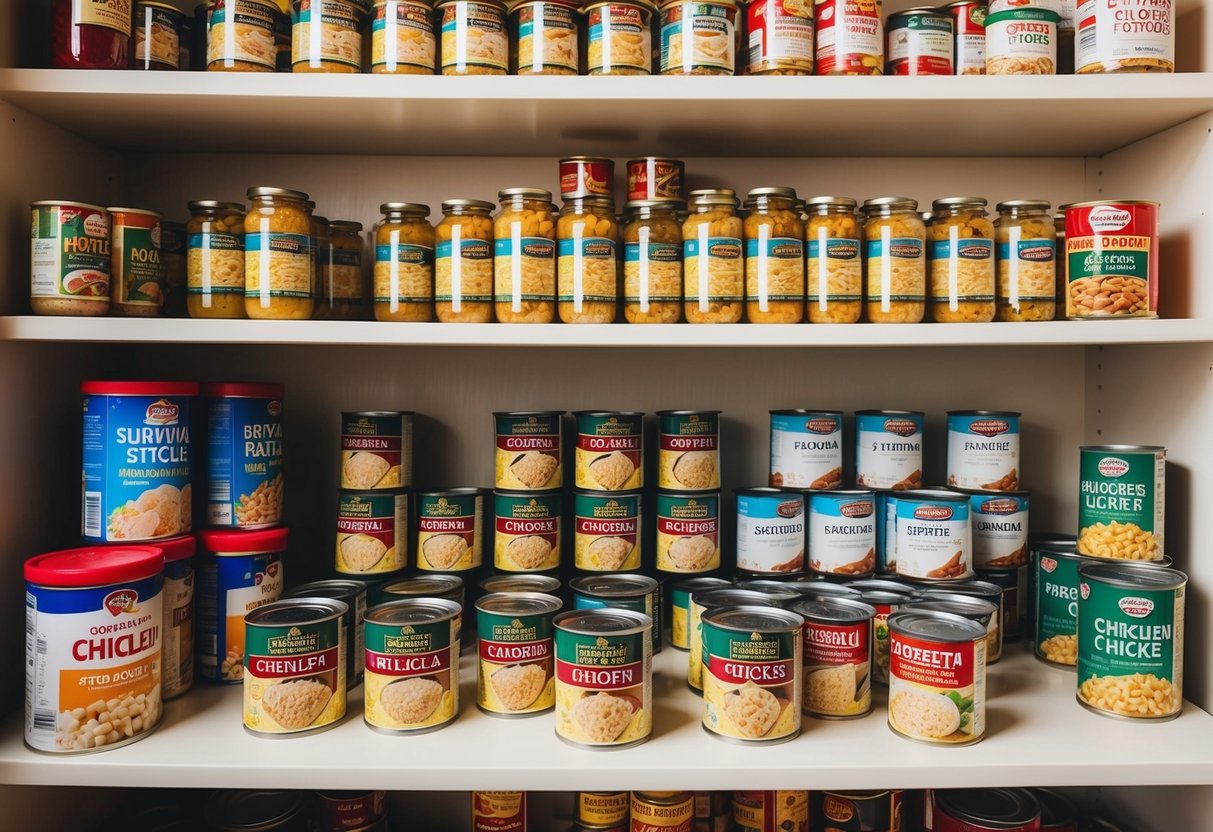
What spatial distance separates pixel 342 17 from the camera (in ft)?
3.91

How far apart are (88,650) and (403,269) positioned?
64 centimetres

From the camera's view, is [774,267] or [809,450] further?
[809,450]

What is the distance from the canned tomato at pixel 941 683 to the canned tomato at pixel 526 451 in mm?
570

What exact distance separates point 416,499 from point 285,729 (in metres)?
0.42

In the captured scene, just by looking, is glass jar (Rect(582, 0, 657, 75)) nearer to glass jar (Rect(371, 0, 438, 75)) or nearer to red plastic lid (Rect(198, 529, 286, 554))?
glass jar (Rect(371, 0, 438, 75))

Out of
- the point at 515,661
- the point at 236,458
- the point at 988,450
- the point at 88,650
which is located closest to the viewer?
A: the point at 88,650

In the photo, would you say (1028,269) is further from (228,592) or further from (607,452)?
(228,592)

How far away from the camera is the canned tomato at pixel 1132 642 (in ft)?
3.65

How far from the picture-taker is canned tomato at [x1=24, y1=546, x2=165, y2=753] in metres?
1.02

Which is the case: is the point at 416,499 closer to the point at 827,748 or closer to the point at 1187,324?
the point at 827,748

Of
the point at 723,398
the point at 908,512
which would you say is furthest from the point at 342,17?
the point at 908,512

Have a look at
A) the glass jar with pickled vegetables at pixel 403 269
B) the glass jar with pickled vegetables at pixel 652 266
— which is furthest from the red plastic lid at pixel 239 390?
the glass jar with pickled vegetables at pixel 652 266

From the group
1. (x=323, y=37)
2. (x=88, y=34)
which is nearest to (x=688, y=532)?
(x=323, y=37)

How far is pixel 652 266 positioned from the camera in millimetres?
1205
